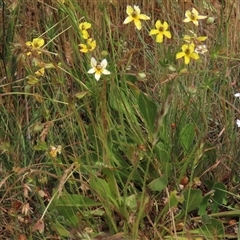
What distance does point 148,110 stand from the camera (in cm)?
144

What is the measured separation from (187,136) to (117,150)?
190 millimetres

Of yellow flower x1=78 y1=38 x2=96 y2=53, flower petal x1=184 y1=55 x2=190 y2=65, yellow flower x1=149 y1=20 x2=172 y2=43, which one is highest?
yellow flower x1=149 y1=20 x2=172 y2=43

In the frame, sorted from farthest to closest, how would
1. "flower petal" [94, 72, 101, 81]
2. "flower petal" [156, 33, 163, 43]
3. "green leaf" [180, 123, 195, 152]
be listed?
"green leaf" [180, 123, 195, 152]
"flower petal" [156, 33, 163, 43]
"flower petal" [94, 72, 101, 81]

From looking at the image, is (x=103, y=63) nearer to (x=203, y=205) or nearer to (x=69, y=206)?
(x=69, y=206)

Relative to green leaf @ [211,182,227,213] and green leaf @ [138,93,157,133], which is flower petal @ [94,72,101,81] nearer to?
green leaf @ [138,93,157,133]

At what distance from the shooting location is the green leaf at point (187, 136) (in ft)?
4.81

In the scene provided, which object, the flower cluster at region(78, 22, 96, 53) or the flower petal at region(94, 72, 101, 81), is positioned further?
the flower cluster at region(78, 22, 96, 53)

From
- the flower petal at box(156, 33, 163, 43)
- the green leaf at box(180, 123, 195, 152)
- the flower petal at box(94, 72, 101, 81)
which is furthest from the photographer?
the green leaf at box(180, 123, 195, 152)

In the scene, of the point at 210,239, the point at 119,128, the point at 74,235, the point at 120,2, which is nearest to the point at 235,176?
the point at 210,239

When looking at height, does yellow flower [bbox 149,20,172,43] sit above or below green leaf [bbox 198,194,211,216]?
above

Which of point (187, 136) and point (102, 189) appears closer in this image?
point (102, 189)

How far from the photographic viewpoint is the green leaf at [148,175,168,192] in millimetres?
1353

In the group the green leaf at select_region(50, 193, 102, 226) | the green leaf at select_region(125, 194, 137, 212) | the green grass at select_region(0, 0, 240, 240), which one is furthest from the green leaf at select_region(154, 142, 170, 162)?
the green leaf at select_region(50, 193, 102, 226)

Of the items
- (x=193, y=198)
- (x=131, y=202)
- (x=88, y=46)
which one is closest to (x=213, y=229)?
(x=193, y=198)
